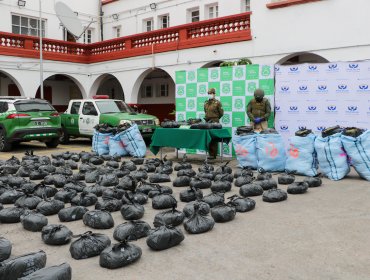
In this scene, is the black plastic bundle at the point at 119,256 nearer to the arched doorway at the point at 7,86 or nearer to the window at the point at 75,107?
the window at the point at 75,107

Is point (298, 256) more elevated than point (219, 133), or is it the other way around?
point (219, 133)

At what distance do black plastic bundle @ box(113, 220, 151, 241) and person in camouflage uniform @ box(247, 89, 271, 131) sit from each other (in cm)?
563

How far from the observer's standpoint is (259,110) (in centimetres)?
950

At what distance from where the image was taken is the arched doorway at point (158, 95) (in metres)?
21.2

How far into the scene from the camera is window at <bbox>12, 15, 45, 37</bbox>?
68.5ft

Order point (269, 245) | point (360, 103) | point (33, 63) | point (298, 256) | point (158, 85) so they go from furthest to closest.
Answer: point (158, 85)
point (33, 63)
point (360, 103)
point (269, 245)
point (298, 256)

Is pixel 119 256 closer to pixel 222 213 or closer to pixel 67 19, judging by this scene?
pixel 222 213

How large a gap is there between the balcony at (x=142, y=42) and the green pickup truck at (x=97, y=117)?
403cm

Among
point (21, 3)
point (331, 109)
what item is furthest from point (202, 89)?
point (21, 3)

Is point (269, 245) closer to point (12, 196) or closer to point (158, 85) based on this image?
point (12, 196)

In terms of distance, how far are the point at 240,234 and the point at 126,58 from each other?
15732mm

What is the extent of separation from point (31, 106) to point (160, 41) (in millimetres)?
6929

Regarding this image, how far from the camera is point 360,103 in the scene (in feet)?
28.4

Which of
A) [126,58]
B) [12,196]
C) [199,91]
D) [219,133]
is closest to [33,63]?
[126,58]
